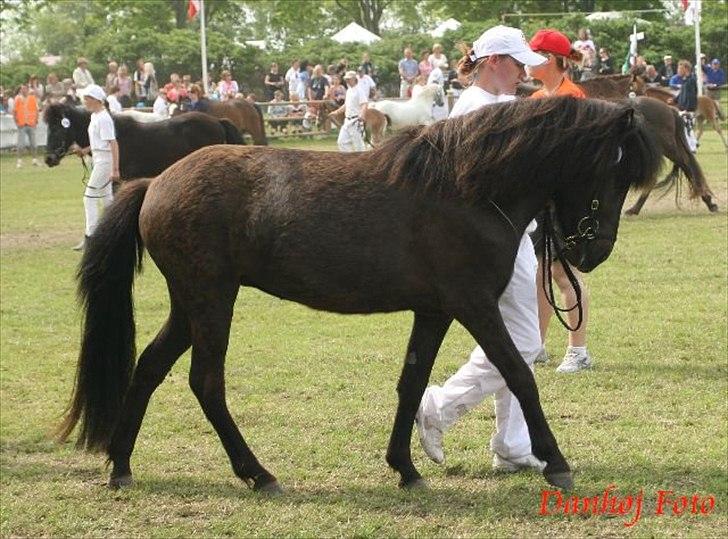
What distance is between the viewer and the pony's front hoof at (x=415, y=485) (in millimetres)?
5898

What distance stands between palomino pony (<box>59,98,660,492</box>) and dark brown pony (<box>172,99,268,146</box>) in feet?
75.6

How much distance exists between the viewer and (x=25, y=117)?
34.4 metres

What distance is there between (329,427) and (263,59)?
4073 centimetres

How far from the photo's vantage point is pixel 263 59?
1841 inches

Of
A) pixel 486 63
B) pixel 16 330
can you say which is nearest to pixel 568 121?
pixel 486 63

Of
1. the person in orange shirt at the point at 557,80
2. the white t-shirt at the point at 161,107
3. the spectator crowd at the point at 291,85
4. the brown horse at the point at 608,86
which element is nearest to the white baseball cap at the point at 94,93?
the brown horse at the point at 608,86

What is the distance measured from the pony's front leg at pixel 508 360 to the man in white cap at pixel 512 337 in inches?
16.4

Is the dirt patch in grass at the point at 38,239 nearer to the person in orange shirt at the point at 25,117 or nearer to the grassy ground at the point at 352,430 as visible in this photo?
the grassy ground at the point at 352,430

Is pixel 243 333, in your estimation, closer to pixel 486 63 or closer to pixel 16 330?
pixel 16 330

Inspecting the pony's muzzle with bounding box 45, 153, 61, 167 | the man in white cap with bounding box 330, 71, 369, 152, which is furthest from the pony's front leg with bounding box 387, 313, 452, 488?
the man in white cap with bounding box 330, 71, 369, 152

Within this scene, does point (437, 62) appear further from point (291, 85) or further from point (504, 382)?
point (504, 382)

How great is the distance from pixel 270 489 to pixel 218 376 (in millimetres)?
588

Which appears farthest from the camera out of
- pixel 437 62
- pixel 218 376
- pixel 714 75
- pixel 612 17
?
pixel 612 17

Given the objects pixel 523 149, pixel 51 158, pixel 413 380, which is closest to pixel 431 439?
pixel 413 380
